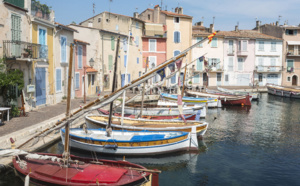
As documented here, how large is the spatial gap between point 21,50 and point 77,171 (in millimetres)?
12476

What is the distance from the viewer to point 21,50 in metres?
20.5

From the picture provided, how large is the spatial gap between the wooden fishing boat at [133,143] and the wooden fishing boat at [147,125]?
1166 mm

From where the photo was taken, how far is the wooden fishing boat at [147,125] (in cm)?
1808

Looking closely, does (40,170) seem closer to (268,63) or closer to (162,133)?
(162,133)

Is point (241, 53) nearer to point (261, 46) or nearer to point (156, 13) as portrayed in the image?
point (261, 46)

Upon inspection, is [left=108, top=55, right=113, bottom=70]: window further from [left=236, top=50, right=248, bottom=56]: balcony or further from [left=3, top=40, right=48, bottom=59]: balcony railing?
[left=236, top=50, right=248, bottom=56]: balcony

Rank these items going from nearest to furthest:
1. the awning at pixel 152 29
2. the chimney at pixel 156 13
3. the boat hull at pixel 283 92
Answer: the boat hull at pixel 283 92
the awning at pixel 152 29
the chimney at pixel 156 13

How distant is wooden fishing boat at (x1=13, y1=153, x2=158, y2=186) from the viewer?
34.3 feet

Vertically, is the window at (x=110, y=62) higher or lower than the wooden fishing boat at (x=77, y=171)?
higher

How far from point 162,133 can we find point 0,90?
10436mm


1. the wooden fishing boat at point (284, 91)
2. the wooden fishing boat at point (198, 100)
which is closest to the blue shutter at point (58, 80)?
the wooden fishing boat at point (198, 100)

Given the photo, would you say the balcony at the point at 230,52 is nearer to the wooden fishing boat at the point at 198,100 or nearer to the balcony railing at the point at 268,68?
the balcony railing at the point at 268,68

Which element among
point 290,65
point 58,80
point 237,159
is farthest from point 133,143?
point 290,65

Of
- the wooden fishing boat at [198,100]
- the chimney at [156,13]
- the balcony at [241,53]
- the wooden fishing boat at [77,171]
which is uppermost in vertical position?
the chimney at [156,13]
